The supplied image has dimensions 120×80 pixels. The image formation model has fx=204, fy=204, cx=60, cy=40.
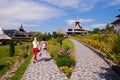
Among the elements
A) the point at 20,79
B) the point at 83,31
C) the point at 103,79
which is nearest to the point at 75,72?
the point at 103,79

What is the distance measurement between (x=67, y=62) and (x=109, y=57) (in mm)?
3990

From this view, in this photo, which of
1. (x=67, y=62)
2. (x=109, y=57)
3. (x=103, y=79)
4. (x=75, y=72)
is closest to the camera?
(x=103, y=79)

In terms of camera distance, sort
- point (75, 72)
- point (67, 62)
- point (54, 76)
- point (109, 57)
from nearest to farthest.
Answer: point (54, 76), point (75, 72), point (67, 62), point (109, 57)

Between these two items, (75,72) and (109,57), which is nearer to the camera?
(75,72)

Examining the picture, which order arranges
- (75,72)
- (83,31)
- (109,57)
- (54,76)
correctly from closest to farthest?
(54,76) < (75,72) < (109,57) < (83,31)

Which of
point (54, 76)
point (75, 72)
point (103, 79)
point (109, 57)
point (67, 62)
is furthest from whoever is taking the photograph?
point (109, 57)

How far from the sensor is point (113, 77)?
1015 cm

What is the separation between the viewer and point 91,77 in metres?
10.1

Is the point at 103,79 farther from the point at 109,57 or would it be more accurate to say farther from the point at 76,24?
the point at 76,24

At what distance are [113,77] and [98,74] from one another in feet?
2.84

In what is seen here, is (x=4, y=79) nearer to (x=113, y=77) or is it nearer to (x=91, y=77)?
(x=91, y=77)

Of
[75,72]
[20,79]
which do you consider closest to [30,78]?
[20,79]

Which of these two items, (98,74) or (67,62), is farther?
(67,62)

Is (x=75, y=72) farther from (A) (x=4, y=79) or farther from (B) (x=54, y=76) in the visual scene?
(A) (x=4, y=79)
